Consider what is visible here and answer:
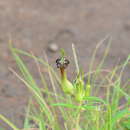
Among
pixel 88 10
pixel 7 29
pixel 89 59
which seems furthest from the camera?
pixel 88 10

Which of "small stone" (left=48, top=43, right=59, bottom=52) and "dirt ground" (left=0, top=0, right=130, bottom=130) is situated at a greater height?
"dirt ground" (left=0, top=0, right=130, bottom=130)

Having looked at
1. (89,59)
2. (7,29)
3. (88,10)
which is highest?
(88,10)

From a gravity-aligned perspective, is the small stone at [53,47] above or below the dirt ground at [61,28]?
below

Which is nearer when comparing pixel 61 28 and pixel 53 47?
pixel 53 47

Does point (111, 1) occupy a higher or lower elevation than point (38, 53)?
higher

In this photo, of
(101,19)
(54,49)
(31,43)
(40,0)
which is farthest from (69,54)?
(40,0)

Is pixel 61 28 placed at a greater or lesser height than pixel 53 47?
greater

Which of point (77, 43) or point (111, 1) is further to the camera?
point (111, 1)

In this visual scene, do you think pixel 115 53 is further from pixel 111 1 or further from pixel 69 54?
pixel 111 1
